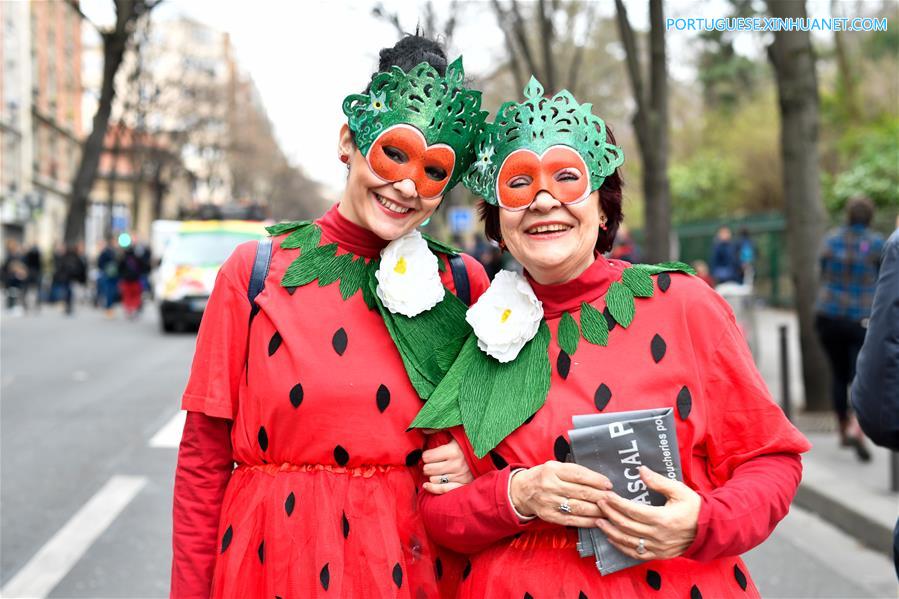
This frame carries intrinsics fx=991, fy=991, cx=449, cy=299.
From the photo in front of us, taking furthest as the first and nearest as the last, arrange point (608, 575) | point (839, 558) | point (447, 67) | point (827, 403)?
1. point (827, 403)
2. point (839, 558)
3. point (447, 67)
4. point (608, 575)

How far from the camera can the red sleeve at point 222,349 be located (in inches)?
93.9

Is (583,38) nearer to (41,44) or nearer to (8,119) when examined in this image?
(8,119)

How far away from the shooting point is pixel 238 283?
243 cm

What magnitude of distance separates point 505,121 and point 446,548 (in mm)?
1024

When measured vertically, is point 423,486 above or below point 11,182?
below

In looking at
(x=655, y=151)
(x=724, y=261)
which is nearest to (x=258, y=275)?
(x=655, y=151)

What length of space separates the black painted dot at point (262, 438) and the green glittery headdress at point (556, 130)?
0.77 metres

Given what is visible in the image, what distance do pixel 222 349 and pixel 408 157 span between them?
Answer: 0.65m

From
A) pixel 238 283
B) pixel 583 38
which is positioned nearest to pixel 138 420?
pixel 238 283

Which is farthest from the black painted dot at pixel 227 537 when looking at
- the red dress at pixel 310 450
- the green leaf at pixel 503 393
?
the green leaf at pixel 503 393

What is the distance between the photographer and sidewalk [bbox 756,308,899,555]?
19.0 feet

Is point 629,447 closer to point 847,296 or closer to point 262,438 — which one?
point 262,438

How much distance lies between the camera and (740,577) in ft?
7.13

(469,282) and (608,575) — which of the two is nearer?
(608,575)
